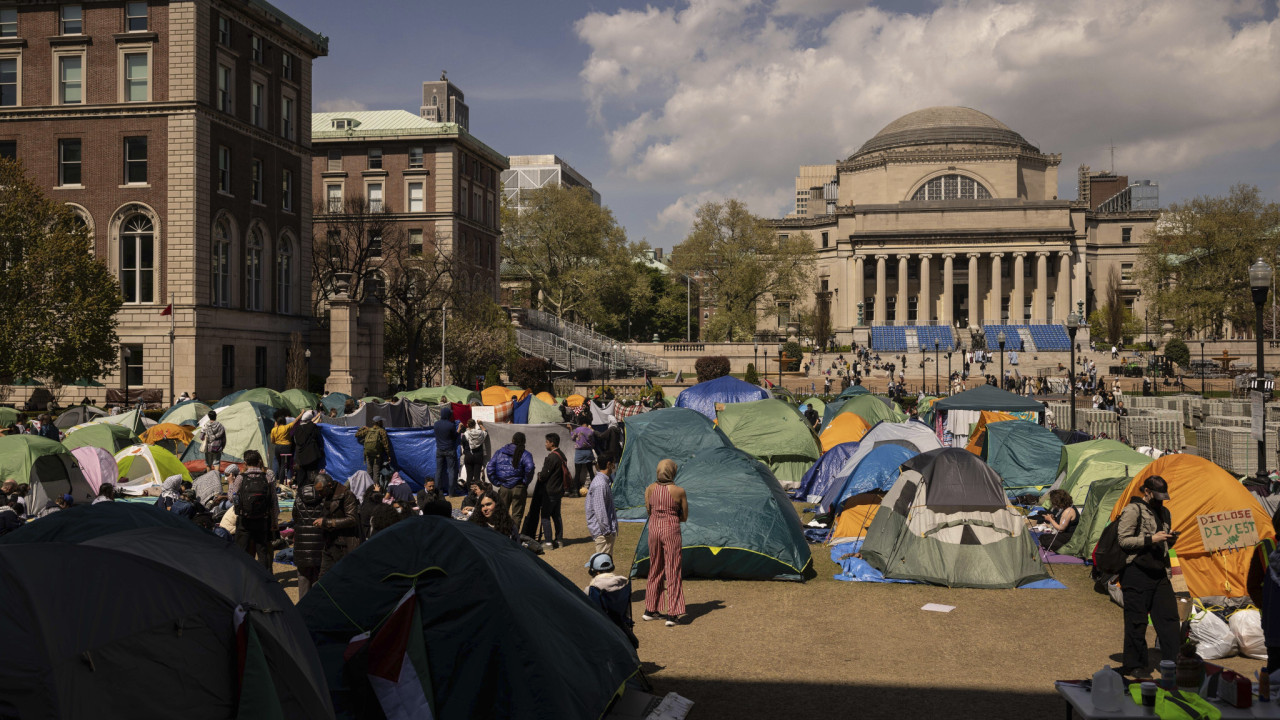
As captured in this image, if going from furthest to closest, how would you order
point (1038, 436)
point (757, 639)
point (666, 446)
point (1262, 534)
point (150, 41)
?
1. point (150, 41)
2. point (1038, 436)
3. point (666, 446)
4. point (1262, 534)
5. point (757, 639)

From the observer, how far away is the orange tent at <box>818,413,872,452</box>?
2358 centimetres

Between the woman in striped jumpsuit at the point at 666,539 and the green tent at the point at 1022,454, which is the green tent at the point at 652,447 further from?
the woman in striped jumpsuit at the point at 666,539

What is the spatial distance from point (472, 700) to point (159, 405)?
36.1m

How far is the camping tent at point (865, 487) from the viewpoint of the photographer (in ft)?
51.5

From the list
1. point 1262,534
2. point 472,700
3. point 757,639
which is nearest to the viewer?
point 472,700

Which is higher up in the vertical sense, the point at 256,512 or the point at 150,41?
the point at 150,41

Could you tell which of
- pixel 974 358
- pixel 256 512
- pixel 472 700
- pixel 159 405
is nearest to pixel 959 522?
pixel 472 700

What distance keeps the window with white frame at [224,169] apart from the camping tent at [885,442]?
32.0 m

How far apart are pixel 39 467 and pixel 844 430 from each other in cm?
1656

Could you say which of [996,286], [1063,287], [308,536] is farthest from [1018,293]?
[308,536]

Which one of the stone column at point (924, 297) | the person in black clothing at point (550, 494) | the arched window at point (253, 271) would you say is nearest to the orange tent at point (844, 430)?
the person in black clothing at point (550, 494)

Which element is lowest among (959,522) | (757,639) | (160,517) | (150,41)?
(757,639)

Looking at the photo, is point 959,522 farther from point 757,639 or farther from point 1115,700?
point 1115,700

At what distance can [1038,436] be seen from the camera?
21500 millimetres
